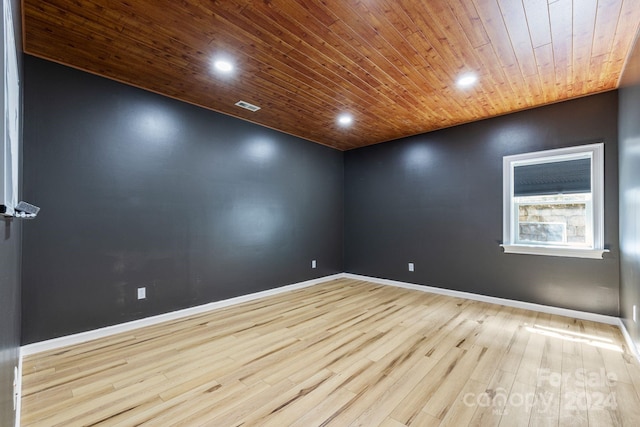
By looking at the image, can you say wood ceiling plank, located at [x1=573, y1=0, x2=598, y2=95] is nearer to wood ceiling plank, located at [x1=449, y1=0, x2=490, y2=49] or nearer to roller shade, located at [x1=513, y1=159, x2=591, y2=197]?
wood ceiling plank, located at [x1=449, y1=0, x2=490, y2=49]

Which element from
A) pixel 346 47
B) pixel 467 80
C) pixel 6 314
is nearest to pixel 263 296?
pixel 6 314

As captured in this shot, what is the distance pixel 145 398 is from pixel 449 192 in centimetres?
434

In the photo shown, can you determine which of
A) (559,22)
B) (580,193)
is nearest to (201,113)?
(559,22)

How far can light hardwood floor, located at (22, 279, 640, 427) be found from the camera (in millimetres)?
1702

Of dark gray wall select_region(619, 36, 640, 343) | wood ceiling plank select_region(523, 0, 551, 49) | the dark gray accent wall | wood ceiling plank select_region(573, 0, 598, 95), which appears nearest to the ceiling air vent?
the dark gray accent wall

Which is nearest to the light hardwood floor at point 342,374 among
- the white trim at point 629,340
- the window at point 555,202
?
the white trim at point 629,340

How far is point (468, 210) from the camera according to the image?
13.8 feet

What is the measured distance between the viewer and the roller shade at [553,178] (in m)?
3.38

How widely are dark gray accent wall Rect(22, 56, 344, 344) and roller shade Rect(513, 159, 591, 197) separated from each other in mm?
3373

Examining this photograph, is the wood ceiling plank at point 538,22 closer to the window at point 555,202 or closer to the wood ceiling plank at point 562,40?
the wood ceiling plank at point 562,40

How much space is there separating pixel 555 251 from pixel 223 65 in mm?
4298

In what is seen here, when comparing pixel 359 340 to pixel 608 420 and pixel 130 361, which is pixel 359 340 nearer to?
pixel 608 420

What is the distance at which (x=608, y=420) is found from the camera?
1.65 m

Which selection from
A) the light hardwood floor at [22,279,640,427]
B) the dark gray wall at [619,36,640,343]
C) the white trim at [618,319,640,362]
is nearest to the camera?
the light hardwood floor at [22,279,640,427]
